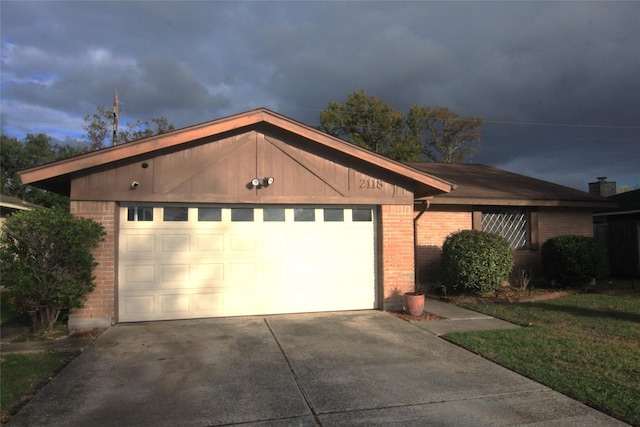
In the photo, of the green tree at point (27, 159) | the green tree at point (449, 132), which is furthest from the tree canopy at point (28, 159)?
the green tree at point (449, 132)

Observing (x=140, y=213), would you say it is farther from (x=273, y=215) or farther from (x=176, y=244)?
(x=273, y=215)

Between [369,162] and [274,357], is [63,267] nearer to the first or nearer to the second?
[274,357]

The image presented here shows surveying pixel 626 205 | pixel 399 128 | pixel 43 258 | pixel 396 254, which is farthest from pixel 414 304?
pixel 399 128

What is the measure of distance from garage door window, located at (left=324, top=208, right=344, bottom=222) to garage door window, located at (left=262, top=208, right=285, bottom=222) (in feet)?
2.97

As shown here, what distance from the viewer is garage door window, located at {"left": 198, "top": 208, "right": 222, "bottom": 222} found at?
333 inches

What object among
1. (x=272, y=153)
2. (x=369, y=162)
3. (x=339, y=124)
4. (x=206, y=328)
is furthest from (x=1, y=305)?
(x=339, y=124)

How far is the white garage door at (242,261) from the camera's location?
26.7ft

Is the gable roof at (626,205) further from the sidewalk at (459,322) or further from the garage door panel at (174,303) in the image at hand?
the garage door panel at (174,303)

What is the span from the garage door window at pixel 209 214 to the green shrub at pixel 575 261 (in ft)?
29.1

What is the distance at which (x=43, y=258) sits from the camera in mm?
7062

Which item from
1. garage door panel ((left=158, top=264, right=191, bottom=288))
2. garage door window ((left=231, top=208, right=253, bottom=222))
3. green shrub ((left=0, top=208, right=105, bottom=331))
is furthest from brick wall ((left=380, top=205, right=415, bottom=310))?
green shrub ((left=0, top=208, right=105, bottom=331))

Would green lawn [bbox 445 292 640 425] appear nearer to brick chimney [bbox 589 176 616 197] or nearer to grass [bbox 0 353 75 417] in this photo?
grass [bbox 0 353 75 417]

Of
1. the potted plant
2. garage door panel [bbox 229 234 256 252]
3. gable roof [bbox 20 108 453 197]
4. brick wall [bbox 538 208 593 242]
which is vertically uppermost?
gable roof [bbox 20 108 453 197]

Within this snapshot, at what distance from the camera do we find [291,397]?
453 cm
